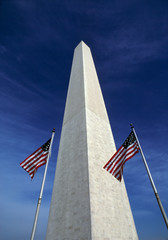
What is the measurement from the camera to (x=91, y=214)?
30.2 ft

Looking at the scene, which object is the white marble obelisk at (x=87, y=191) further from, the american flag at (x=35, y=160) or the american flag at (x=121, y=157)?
the american flag at (x=35, y=160)

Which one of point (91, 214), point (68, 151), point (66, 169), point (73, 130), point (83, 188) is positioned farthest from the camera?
point (73, 130)

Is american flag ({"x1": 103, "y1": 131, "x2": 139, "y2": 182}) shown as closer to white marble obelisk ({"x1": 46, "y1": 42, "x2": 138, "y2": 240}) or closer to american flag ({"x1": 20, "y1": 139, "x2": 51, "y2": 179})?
white marble obelisk ({"x1": 46, "y1": 42, "x2": 138, "y2": 240})

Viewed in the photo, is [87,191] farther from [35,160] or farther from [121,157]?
[35,160]

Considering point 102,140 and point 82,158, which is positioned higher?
point 102,140

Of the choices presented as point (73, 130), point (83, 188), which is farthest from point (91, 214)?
point (73, 130)

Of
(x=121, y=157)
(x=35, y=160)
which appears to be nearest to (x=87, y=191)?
(x=121, y=157)

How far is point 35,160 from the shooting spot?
441 inches

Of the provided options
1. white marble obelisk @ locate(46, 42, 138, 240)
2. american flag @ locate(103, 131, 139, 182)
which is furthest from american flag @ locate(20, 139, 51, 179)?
american flag @ locate(103, 131, 139, 182)

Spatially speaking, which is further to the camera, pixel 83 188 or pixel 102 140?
pixel 102 140

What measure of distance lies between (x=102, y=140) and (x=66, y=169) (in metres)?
4.57

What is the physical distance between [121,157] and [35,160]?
619 centimetres

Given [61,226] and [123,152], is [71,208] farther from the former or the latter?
[123,152]

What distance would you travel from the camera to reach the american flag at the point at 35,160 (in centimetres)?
1098
